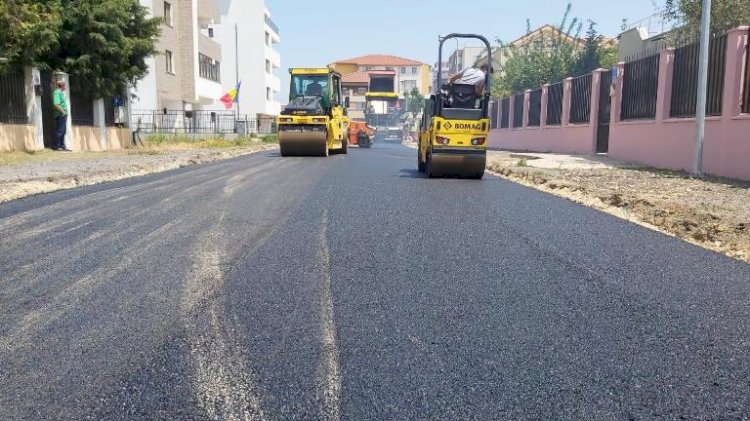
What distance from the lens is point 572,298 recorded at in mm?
4352

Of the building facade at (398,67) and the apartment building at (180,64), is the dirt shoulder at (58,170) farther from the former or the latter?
the building facade at (398,67)

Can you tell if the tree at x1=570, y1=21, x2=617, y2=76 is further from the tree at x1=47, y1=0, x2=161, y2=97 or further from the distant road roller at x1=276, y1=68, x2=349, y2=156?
the tree at x1=47, y1=0, x2=161, y2=97

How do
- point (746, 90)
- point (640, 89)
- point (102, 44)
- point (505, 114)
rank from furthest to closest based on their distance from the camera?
point (505, 114) < point (102, 44) < point (640, 89) < point (746, 90)

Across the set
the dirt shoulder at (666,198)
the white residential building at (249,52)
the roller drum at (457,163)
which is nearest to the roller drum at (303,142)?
the dirt shoulder at (666,198)

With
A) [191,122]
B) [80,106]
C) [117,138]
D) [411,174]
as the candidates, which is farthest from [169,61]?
[411,174]

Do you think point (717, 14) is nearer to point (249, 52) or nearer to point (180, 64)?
point (180, 64)

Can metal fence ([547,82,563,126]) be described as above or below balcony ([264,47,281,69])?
below

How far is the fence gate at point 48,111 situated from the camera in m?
20.0

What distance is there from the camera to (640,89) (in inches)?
701

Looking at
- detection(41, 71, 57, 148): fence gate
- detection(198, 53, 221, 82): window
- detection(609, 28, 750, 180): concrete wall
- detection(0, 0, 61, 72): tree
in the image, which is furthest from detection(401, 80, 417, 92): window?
detection(0, 0, 61, 72): tree

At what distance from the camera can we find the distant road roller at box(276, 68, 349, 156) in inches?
832

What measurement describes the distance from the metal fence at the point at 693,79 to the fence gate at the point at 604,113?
4.59m

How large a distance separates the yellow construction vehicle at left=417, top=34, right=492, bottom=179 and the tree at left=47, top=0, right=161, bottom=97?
1318cm

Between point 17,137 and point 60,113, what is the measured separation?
1.92 metres
